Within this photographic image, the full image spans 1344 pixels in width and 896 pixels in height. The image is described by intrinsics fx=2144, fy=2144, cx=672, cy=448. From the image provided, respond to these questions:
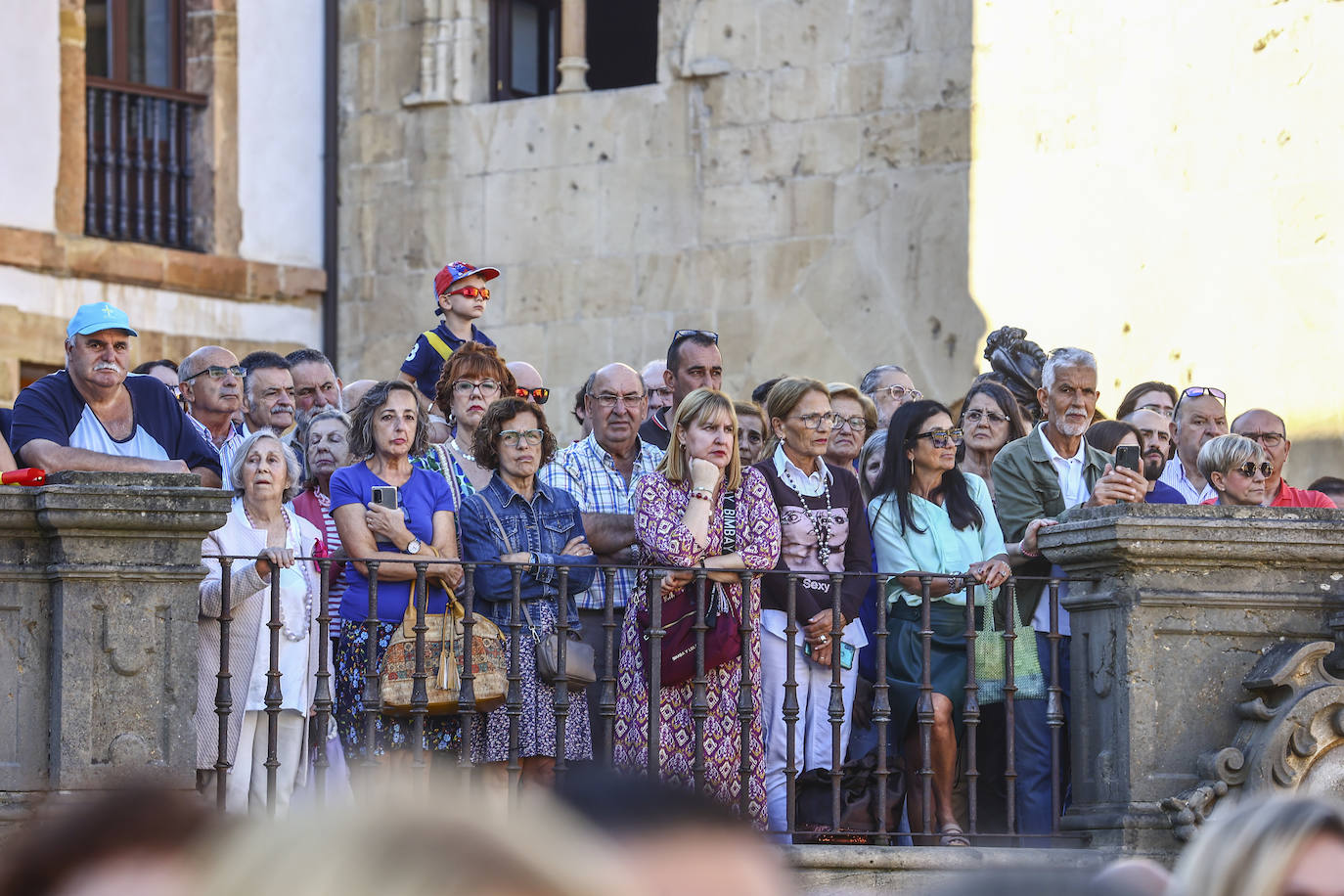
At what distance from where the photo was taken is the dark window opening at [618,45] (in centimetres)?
1530

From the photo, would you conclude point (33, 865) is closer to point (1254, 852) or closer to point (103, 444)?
point (1254, 852)

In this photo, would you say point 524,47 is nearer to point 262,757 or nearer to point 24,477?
point 262,757

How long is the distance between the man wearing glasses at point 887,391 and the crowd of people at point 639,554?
1.47 metres

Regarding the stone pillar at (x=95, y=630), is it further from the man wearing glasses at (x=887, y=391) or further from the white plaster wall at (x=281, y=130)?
the white plaster wall at (x=281, y=130)

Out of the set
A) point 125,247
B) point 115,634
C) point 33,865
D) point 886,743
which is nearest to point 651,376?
point 886,743

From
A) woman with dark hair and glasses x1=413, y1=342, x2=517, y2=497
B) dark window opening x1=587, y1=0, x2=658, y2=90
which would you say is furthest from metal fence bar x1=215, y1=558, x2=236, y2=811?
dark window opening x1=587, y1=0, x2=658, y2=90

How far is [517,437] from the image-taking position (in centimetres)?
718

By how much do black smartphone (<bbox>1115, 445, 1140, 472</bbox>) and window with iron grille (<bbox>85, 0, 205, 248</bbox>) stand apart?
9169 millimetres

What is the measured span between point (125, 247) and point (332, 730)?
26.0 feet

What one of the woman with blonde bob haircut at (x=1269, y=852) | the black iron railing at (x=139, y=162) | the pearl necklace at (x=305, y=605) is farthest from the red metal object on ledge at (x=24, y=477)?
the black iron railing at (x=139, y=162)

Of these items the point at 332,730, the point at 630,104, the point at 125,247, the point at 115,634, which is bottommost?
the point at 332,730

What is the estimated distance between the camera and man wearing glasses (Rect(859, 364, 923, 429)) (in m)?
9.42

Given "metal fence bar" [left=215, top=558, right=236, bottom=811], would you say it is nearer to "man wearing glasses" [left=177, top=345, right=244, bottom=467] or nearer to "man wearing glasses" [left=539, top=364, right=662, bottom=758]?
"man wearing glasses" [left=539, top=364, right=662, bottom=758]

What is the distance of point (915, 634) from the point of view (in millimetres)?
7207
